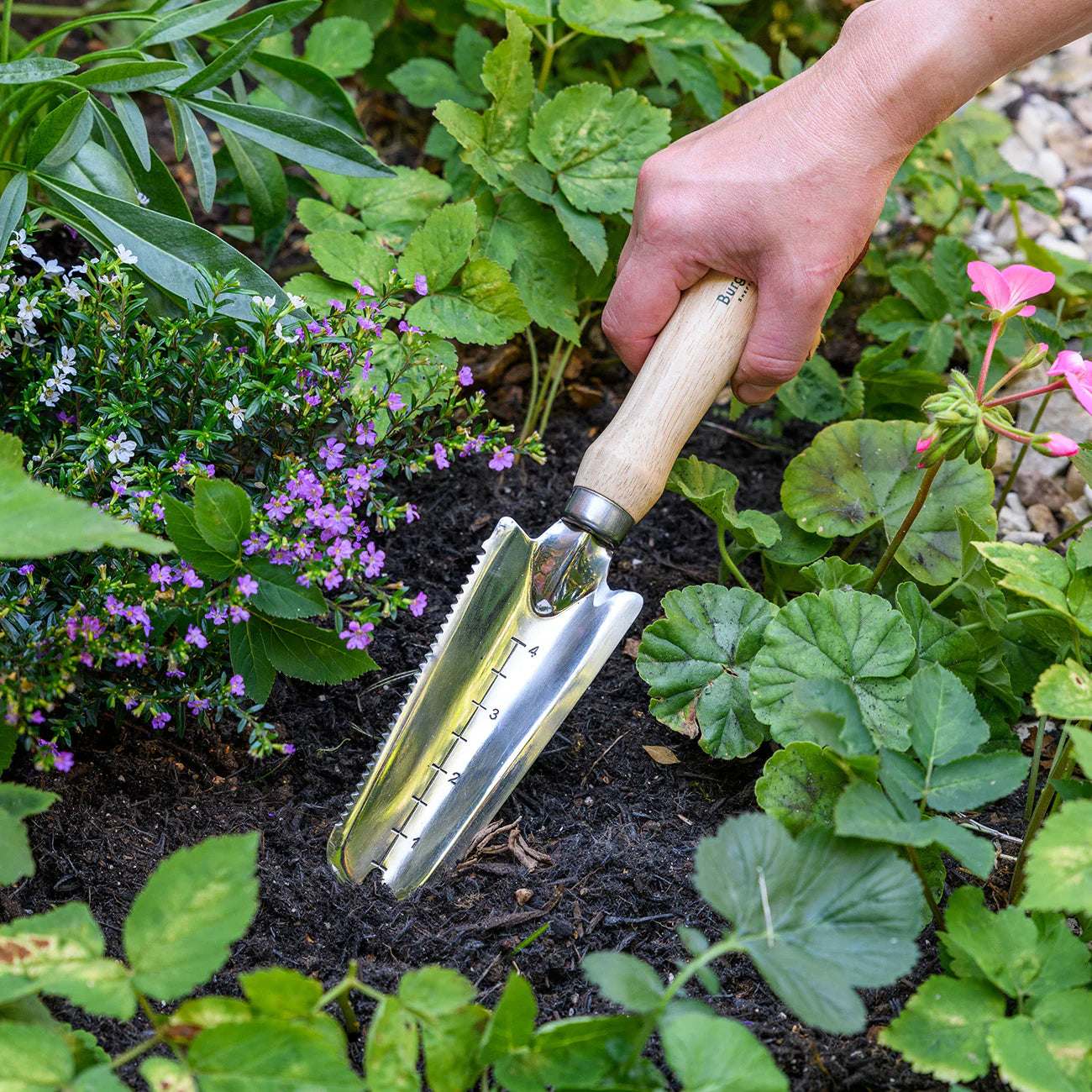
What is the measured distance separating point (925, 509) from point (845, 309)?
0.84 metres

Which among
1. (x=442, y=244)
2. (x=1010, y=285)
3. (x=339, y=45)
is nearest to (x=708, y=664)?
(x=1010, y=285)

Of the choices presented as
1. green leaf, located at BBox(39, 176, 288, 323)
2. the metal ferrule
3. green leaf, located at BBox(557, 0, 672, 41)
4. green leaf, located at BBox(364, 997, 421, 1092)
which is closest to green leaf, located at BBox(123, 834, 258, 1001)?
green leaf, located at BBox(364, 997, 421, 1092)

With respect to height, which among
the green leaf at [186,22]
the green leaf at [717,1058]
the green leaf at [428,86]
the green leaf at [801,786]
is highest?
the green leaf at [186,22]

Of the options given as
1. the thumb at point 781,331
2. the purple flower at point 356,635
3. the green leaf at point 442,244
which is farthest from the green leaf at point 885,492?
the purple flower at point 356,635

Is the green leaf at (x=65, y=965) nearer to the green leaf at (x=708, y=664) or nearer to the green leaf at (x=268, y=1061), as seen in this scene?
the green leaf at (x=268, y=1061)

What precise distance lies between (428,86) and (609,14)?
47cm

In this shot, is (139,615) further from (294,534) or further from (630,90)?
(630,90)

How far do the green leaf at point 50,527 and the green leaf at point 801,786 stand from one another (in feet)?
2.33

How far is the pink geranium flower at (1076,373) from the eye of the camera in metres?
1.20

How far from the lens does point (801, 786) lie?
1146mm

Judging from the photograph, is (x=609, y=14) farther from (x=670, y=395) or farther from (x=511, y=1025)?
(x=511, y=1025)

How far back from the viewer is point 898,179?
2062 millimetres

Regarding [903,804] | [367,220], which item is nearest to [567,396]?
[367,220]

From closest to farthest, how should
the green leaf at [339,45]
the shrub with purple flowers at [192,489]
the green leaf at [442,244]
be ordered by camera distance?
the shrub with purple flowers at [192,489]
the green leaf at [442,244]
the green leaf at [339,45]
